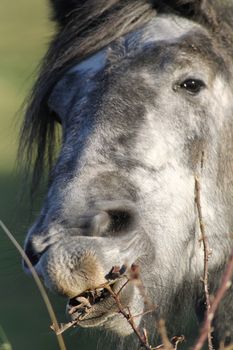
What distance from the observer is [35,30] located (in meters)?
7.71

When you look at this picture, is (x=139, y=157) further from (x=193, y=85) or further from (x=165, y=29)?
(x=165, y=29)

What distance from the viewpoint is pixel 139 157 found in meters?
2.79

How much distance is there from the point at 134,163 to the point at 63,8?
1.11m

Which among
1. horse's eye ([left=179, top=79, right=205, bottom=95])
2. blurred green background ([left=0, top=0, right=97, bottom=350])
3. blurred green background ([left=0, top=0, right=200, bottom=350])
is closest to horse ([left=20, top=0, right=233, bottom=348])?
horse's eye ([left=179, top=79, right=205, bottom=95])

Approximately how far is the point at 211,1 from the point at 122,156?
33.2 inches

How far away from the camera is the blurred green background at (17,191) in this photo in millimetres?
3916

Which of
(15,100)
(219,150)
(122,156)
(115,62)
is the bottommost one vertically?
(15,100)

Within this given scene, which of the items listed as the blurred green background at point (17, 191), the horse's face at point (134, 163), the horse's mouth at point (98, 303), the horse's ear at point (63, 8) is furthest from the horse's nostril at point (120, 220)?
the horse's ear at point (63, 8)

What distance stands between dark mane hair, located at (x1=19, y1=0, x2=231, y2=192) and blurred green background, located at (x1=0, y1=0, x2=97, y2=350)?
36cm

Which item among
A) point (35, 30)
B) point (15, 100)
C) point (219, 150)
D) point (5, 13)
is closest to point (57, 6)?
point (219, 150)

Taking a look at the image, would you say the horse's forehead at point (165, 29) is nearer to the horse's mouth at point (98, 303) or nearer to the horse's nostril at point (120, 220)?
the horse's nostril at point (120, 220)

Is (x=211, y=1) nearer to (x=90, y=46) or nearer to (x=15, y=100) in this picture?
(x=90, y=46)

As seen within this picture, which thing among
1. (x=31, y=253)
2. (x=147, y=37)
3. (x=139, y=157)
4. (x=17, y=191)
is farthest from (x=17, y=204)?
(x=31, y=253)

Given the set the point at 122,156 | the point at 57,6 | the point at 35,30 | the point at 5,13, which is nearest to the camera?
the point at 122,156
